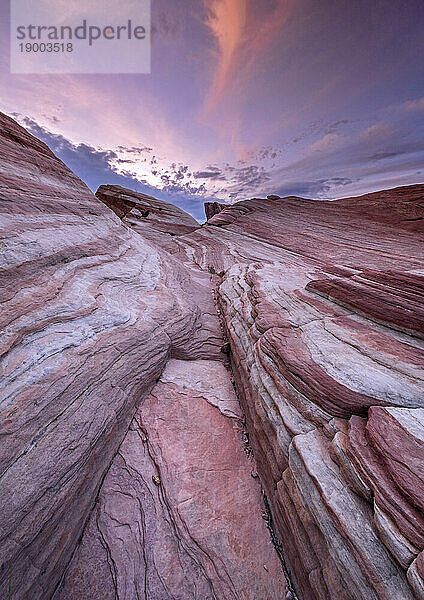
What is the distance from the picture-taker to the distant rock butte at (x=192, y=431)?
3008 mm

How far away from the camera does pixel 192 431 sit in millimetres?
5480

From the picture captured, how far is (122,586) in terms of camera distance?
338cm

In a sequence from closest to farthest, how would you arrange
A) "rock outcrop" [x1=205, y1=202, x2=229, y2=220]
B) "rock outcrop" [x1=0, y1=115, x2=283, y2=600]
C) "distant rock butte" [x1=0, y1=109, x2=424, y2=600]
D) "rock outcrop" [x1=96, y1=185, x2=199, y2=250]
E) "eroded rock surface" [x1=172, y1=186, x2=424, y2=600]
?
1. "eroded rock surface" [x1=172, y1=186, x2=424, y2=600]
2. "distant rock butte" [x1=0, y1=109, x2=424, y2=600]
3. "rock outcrop" [x1=0, y1=115, x2=283, y2=600]
4. "rock outcrop" [x1=96, y1=185, x2=199, y2=250]
5. "rock outcrop" [x1=205, y1=202, x2=229, y2=220]

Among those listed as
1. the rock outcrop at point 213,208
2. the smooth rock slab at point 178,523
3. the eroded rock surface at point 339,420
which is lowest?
the smooth rock slab at point 178,523

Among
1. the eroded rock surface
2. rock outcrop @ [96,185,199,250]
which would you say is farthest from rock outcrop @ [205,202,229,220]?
the eroded rock surface

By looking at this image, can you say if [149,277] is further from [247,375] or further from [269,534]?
[269,534]

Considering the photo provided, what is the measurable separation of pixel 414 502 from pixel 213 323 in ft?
25.0

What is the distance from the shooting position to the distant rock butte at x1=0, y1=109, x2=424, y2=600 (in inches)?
118

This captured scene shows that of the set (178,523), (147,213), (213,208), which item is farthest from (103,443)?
(213,208)

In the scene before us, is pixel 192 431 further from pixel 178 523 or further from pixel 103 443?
pixel 103 443

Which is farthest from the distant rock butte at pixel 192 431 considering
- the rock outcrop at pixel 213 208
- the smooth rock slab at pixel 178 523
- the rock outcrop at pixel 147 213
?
the rock outcrop at pixel 213 208

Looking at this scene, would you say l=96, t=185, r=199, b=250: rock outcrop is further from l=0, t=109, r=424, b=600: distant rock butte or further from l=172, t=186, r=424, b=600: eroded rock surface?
l=172, t=186, r=424, b=600: eroded rock surface

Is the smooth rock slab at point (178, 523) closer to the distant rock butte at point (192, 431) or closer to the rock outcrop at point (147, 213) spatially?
the distant rock butte at point (192, 431)

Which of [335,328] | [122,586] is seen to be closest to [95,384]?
[122,586]
